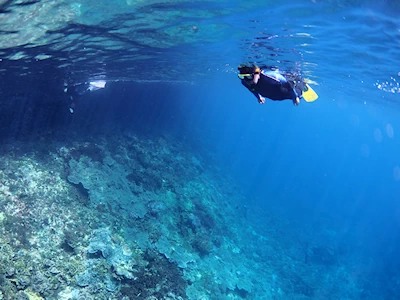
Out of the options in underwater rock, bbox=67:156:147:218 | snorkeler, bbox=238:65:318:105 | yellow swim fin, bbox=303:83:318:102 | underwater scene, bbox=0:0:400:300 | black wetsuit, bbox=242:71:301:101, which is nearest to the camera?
snorkeler, bbox=238:65:318:105

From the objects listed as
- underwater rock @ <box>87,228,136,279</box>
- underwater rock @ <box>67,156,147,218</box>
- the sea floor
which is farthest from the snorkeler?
underwater rock @ <box>67,156,147,218</box>

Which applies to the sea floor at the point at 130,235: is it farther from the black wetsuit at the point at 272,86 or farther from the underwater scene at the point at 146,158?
the black wetsuit at the point at 272,86

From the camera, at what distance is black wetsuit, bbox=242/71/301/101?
133 inches

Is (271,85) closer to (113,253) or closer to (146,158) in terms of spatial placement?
(113,253)

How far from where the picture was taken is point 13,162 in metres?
14.5

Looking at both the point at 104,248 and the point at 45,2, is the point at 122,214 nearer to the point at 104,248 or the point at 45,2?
the point at 104,248

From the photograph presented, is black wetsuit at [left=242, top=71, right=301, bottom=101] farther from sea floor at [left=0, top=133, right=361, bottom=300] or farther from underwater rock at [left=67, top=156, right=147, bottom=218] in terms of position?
underwater rock at [left=67, top=156, right=147, bottom=218]

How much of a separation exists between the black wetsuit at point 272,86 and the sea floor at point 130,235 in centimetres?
1029

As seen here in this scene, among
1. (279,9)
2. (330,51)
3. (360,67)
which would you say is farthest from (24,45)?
(360,67)

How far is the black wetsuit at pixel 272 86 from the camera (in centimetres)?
339

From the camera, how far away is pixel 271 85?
345 cm

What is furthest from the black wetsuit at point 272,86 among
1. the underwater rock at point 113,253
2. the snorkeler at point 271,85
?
the underwater rock at point 113,253

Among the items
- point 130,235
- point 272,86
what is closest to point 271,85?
point 272,86

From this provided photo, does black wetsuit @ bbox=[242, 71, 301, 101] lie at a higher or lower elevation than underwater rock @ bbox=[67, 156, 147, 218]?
higher
